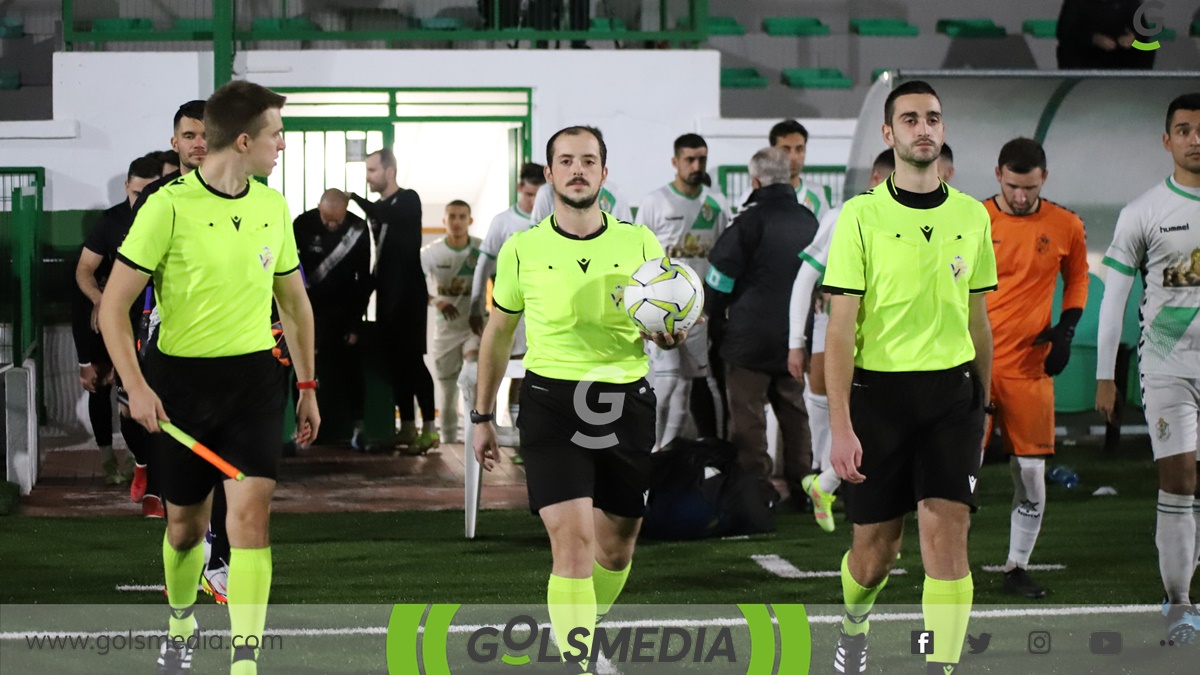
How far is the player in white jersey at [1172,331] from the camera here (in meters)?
6.24

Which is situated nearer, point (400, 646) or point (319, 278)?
point (400, 646)

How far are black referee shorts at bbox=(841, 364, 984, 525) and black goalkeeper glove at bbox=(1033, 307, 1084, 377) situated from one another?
213 cm

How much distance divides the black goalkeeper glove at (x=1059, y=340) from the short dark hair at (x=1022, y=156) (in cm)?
70

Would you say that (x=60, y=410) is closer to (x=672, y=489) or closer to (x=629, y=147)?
(x=629, y=147)

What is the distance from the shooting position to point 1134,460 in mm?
11500

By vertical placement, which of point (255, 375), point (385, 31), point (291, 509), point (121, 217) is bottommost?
point (291, 509)

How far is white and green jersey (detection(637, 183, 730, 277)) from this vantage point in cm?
1047

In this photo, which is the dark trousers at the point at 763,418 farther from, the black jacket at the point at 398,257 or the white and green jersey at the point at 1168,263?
the black jacket at the point at 398,257

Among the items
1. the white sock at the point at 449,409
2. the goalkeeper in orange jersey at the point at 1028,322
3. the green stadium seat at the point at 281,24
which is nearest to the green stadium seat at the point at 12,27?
the green stadium seat at the point at 281,24

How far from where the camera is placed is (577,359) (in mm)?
5289

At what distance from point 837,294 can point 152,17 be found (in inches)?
450

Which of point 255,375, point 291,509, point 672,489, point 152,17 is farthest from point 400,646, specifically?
point 152,17

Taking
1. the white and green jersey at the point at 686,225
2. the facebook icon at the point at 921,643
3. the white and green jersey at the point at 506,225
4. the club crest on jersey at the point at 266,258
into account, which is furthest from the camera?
the white and green jersey at the point at 506,225

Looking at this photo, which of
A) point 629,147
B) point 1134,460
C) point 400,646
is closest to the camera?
point 400,646
